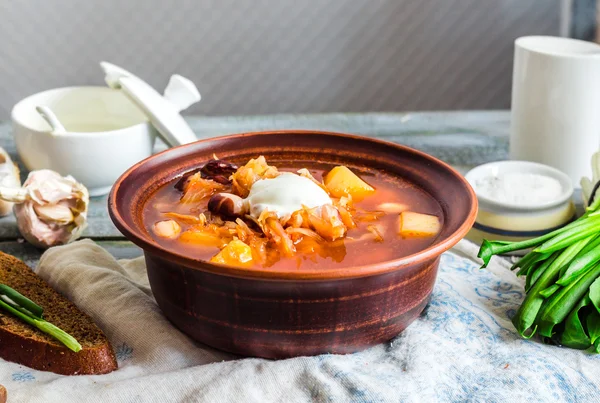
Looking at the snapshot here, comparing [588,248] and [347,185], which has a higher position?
[347,185]

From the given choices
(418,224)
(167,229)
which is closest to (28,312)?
(167,229)

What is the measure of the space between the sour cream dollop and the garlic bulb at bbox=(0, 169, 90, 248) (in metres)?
0.74

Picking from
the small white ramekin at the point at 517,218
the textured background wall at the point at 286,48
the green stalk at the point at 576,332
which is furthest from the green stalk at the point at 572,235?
the textured background wall at the point at 286,48

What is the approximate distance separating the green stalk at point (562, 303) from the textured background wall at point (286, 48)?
3.44 m

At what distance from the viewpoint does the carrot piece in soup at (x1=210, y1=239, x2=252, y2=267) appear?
65.5 inches

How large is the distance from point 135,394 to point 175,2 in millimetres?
3698

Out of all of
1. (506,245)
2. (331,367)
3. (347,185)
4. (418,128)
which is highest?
(347,185)

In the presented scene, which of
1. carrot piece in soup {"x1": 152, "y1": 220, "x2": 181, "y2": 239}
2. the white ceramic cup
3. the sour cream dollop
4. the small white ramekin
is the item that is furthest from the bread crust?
the white ceramic cup

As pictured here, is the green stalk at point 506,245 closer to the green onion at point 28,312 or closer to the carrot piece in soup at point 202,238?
the carrot piece in soup at point 202,238

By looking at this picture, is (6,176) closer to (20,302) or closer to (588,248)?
(20,302)

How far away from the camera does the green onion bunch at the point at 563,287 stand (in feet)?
5.89

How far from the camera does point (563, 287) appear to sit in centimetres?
184

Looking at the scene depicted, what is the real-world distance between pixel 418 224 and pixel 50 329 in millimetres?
950

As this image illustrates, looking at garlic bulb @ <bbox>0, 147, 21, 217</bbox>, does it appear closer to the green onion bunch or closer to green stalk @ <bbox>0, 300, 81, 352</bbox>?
green stalk @ <bbox>0, 300, 81, 352</bbox>
